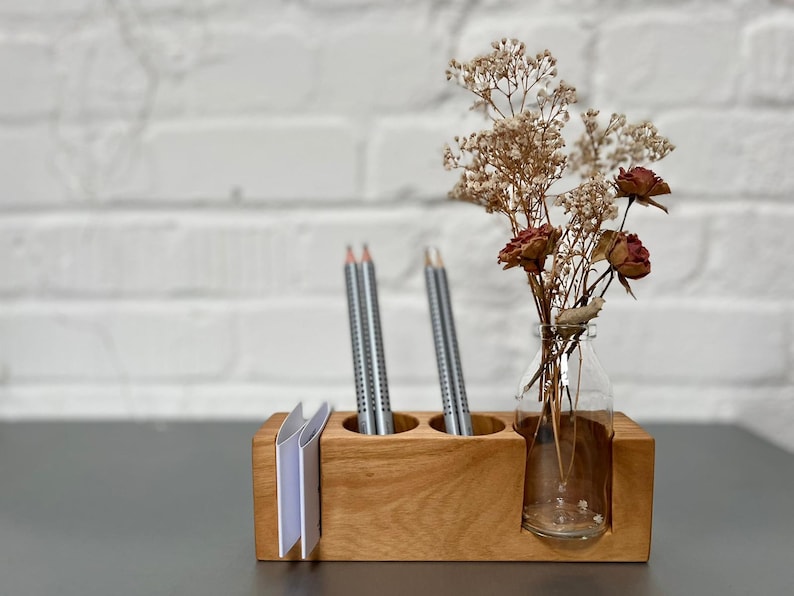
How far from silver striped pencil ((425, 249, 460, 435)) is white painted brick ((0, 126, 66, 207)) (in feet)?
1.89

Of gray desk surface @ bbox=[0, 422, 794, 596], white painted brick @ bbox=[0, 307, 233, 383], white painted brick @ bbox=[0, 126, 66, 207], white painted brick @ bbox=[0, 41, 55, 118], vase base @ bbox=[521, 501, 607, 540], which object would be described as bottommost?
gray desk surface @ bbox=[0, 422, 794, 596]

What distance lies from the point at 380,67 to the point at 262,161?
190 millimetres

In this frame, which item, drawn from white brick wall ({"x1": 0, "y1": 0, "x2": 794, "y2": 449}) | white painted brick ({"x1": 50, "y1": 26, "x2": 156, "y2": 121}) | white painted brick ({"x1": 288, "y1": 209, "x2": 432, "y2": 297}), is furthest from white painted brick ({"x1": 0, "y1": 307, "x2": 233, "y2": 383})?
white painted brick ({"x1": 50, "y1": 26, "x2": 156, "y2": 121})

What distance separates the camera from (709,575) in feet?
1.59

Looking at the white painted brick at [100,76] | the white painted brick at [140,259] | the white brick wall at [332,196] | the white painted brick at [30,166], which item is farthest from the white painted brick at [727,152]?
the white painted brick at [30,166]

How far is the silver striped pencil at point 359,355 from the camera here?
1.72 ft

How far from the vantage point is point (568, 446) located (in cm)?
49

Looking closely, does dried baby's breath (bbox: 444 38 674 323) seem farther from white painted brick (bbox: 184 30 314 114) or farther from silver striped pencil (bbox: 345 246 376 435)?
white painted brick (bbox: 184 30 314 114)

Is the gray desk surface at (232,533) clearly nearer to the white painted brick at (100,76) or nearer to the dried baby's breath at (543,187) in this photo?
the dried baby's breath at (543,187)

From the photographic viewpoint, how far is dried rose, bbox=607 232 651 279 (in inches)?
17.0

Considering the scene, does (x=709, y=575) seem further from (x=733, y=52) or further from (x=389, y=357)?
(x=733, y=52)

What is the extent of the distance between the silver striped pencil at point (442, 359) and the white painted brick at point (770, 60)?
0.54 m

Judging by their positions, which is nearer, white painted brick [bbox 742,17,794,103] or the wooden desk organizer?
the wooden desk organizer

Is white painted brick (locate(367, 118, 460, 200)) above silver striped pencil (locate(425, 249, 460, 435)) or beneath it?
above
